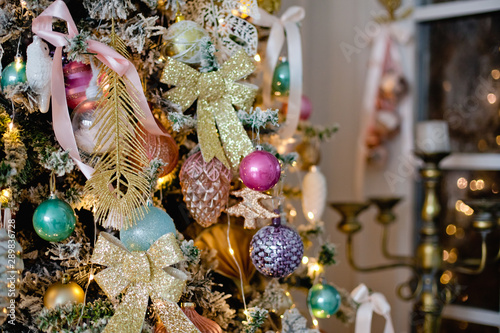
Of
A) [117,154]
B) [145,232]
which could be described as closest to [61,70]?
[117,154]

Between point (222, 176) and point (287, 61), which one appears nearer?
point (222, 176)

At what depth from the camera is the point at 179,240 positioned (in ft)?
2.10

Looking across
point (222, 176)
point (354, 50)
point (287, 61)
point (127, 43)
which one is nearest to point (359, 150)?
point (354, 50)

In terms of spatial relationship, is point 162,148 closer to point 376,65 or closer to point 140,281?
point 140,281

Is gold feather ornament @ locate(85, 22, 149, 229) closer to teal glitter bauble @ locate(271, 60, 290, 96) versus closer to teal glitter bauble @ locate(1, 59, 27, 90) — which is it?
teal glitter bauble @ locate(1, 59, 27, 90)

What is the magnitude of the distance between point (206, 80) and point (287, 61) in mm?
216

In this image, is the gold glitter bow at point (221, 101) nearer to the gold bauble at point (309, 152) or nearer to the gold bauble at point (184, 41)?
the gold bauble at point (184, 41)

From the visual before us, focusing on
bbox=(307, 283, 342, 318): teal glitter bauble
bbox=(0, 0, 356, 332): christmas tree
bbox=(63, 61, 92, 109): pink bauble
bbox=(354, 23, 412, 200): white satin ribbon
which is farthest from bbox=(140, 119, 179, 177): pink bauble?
bbox=(354, 23, 412, 200): white satin ribbon

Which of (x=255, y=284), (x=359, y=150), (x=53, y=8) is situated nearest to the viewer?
(x=53, y=8)

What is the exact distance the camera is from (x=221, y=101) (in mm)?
677

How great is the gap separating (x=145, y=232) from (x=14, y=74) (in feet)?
0.91

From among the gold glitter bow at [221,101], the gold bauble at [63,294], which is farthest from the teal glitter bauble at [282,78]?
the gold bauble at [63,294]

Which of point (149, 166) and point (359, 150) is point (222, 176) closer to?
point (149, 166)

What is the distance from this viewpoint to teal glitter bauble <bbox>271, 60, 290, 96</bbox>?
2.62 feet
